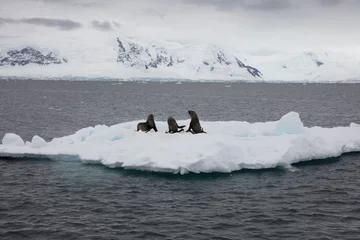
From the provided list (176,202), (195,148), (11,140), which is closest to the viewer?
(176,202)

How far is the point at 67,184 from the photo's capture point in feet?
68.5

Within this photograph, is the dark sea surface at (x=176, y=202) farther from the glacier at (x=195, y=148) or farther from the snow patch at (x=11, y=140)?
the snow patch at (x=11, y=140)

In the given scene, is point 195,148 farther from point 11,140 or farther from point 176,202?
point 11,140

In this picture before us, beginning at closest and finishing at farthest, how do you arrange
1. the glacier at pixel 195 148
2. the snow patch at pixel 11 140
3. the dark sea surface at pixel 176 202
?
1. the dark sea surface at pixel 176 202
2. the glacier at pixel 195 148
3. the snow patch at pixel 11 140

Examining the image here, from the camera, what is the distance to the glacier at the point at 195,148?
2320cm

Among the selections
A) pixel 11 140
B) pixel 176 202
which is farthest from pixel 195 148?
pixel 11 140

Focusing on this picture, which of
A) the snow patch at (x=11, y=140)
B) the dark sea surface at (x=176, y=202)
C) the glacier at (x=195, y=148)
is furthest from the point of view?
the snow patch at (x=11, y=140)

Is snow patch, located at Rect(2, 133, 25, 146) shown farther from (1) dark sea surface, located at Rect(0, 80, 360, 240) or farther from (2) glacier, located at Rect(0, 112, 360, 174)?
(1) dark sea surface, located at Rect(0, 80, 360, 240)

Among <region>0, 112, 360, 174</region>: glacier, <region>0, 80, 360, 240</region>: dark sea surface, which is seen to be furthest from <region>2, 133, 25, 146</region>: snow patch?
<region>0, 80, 360, 240</region>: dark sea surface

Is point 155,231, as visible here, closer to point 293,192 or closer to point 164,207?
point 164,207

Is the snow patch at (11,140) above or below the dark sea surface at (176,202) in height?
above

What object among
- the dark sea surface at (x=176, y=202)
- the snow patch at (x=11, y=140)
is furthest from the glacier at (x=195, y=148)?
the dark sea surface at (x=176, y=202)

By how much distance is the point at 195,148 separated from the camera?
947 inches

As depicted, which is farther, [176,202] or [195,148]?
[195,148]
